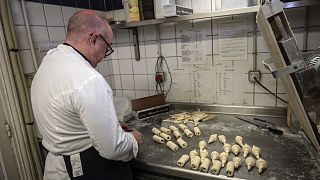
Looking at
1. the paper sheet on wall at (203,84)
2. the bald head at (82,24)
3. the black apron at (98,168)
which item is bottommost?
the black apron at (98,168)

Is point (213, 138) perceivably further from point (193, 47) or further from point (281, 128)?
point (193, 47)

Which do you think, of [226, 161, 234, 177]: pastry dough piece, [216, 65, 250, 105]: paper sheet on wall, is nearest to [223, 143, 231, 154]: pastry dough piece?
[226, 161, 234, 177]: pastry dough piece

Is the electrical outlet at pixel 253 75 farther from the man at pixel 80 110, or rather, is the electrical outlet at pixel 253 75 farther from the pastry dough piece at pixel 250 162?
the man at pixel 80 110

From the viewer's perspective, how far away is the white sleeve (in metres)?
0.83

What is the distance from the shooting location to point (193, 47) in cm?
167

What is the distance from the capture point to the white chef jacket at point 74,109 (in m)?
0.84

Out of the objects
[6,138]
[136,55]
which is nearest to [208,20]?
[136,55]

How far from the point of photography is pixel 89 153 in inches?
39.2

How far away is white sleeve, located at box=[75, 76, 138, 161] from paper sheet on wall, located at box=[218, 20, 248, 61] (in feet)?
3.18

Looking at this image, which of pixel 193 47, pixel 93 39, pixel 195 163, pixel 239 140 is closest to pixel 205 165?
pixel 195 163

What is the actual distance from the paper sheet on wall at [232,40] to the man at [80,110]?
851 mm

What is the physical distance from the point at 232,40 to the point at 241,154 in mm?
797

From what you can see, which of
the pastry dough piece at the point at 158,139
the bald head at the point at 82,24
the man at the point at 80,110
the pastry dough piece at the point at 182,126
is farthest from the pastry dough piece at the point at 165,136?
the bald head at the point at 82,24

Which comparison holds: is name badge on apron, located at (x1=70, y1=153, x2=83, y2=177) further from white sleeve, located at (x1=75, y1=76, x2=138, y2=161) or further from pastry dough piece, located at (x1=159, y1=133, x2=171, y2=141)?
pastry dough piece, located at (x1=159, y1=133, x2=171, y2=141)
